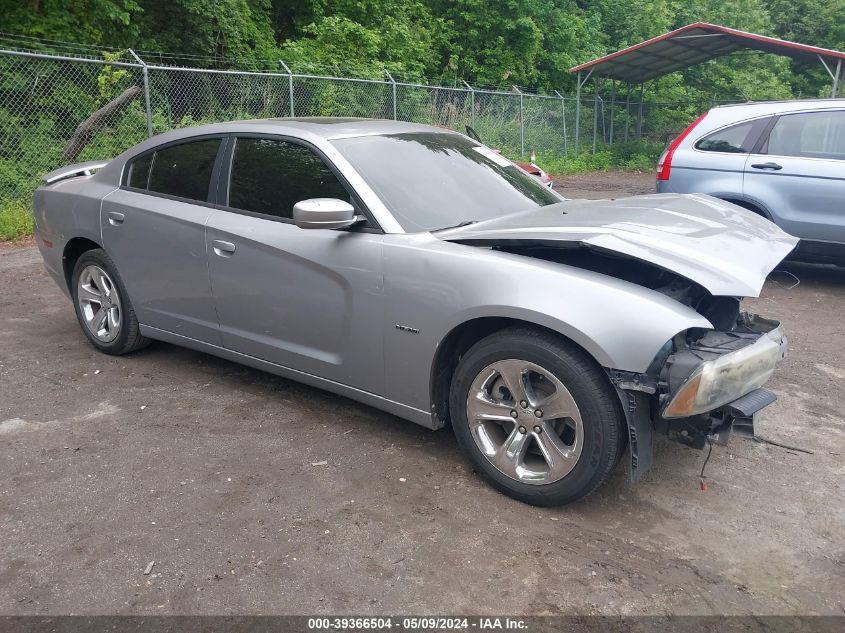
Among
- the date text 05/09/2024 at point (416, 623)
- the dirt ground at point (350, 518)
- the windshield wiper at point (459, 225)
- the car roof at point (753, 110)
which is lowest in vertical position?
the date text 05/09/2024 at point (416, 623)

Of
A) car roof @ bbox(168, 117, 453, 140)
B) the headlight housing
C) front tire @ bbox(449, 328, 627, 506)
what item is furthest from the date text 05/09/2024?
car roof @ bbox(168, 117, 453, 140)

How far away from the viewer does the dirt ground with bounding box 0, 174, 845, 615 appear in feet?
8.65

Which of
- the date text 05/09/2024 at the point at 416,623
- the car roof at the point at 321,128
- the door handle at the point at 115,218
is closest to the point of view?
the date text 05/09/2024 at the point at 416,623

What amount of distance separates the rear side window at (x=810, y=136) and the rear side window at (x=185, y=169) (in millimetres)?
5281

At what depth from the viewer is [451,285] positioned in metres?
3.30

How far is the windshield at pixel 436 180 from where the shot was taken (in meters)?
3.77

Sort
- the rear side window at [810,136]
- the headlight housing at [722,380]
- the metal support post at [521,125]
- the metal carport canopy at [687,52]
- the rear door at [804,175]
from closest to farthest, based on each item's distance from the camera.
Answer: the headlight housing at [722,380] → the rear door at [804,175] → the rear side window at [810,136] → the metal carport canopy at [687,52] → the metal support post at [521,125]

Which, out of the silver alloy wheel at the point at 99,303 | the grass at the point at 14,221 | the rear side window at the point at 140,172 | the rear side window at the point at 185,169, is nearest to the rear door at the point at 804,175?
the rear side window at the point at 185,169

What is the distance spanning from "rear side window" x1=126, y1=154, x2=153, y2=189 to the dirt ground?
131cm

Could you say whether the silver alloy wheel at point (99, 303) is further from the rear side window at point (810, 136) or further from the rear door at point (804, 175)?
the rear side window at point (810, 136)

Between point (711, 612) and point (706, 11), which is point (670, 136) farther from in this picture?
point (711, 612)

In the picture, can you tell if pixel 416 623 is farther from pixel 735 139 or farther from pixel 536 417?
pixel 735 139

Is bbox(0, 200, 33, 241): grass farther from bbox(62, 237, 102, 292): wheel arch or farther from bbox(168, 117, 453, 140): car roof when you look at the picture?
bbox(168, 117, 453, 140): car roof

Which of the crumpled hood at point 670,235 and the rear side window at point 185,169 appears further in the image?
the rear side window at point 185,169
